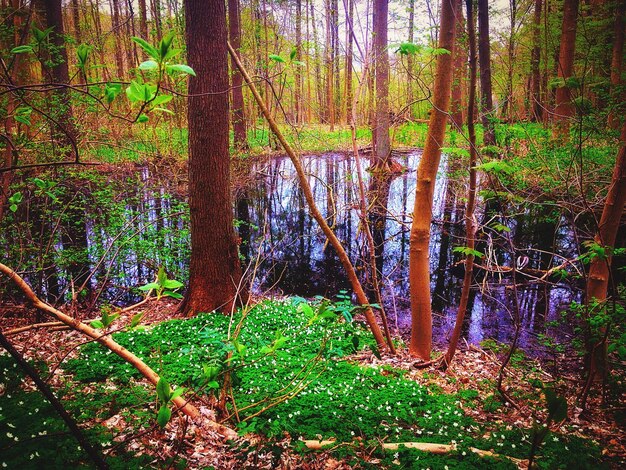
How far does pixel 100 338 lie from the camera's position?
2.30 meters

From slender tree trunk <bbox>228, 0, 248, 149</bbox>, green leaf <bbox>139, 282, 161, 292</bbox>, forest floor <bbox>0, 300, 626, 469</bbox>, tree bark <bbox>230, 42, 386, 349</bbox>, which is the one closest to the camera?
green leaf <bbox>139, 282, 161, 292</bbox>

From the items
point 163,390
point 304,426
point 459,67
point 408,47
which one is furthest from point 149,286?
point 459,67

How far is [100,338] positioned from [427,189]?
435 centimetres

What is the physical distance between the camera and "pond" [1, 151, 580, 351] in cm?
711

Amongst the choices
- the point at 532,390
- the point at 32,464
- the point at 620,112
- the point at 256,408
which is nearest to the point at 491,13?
the point at 620,112

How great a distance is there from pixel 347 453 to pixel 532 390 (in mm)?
2978

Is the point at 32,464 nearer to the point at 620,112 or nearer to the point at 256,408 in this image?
the point at 256,408

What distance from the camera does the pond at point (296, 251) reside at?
7.11m

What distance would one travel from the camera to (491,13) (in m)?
17.5

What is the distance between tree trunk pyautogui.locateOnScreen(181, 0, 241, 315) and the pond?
21.6 inches

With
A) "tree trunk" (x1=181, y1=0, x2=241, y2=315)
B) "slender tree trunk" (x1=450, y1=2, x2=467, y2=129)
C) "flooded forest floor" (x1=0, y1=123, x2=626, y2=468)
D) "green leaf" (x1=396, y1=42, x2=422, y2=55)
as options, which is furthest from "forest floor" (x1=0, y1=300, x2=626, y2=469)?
"slender tree trunk" (x1=450, y1=2, x2=467, y2=129)

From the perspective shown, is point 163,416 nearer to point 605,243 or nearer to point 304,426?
point 304,426

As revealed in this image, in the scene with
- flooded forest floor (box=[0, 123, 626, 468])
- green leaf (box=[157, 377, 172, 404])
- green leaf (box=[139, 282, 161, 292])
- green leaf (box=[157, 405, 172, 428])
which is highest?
green leaf (box=[139, 282, 161, 292])

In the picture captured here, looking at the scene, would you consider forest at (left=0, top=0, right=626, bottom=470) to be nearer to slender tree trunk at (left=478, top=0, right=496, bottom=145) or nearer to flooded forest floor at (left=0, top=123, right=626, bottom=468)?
flooded forest floor at (left=0, top=123, right=626, bottom=468)
